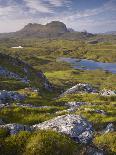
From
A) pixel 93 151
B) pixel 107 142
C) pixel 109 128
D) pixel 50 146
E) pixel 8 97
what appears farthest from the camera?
pixel 8 97

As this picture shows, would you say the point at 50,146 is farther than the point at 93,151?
No

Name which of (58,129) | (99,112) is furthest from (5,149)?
(99,112)

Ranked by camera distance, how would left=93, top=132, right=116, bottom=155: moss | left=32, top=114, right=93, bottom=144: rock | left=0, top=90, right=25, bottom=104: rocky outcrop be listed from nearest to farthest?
left=93, top=132, right=116, bottom=155: moss
left=32, top=114, right=93, bottom=144: rock
left=0, top=90, right=25, bottom=104: rocky outcrop

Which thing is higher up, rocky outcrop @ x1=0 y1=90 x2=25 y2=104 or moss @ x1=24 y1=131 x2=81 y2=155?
moss @ x1=24 y1=131 x2=81 y2=155

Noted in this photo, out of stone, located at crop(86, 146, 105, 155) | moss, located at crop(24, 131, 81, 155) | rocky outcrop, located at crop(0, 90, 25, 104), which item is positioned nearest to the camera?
moss, located at crop(24, 131, 81, 155)

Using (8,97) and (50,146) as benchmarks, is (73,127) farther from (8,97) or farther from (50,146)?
(8,97)

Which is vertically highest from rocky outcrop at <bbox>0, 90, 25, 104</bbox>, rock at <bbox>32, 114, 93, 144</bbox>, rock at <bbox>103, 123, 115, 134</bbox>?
rock at <bbox>32, 114, 93, 144</bbox>

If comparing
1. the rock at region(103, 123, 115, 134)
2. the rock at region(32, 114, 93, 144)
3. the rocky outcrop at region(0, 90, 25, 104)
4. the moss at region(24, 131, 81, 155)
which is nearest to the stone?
the moss at region(24, 131, 81, 155)

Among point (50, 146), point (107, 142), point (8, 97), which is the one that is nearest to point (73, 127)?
point (107, 142)

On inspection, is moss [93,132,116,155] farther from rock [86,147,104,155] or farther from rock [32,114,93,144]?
rock [86,147,104,155]

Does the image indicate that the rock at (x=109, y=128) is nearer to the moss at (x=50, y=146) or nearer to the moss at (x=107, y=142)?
the moss at (x=107, y=142)

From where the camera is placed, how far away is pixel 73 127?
1717 centimetres

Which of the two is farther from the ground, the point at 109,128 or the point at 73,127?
the point at 73,127

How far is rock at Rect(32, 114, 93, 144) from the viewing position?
16.6m
